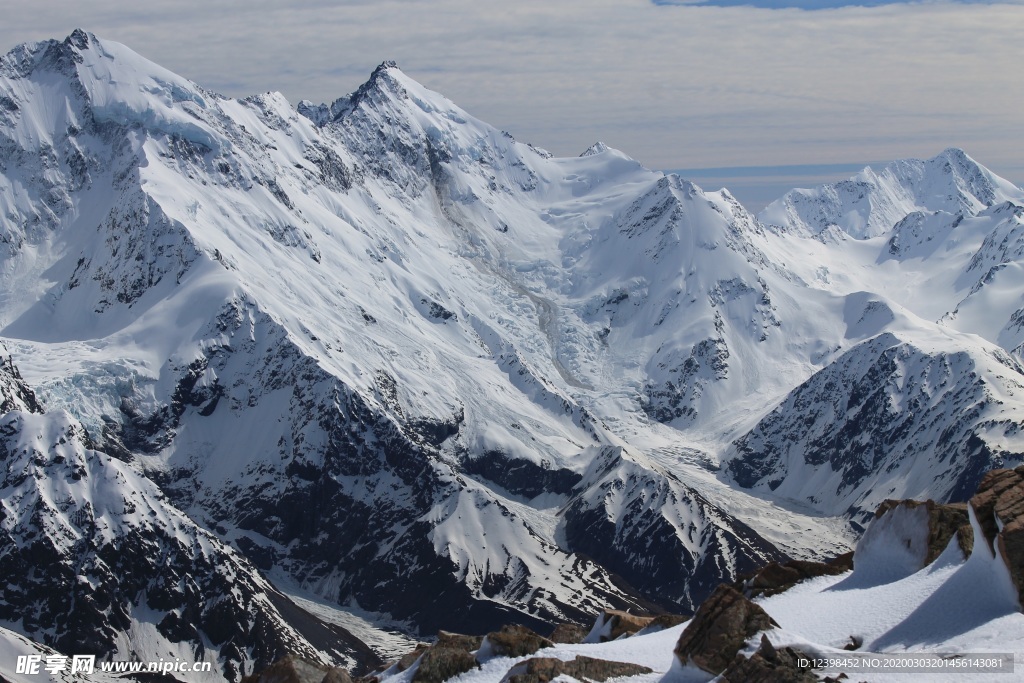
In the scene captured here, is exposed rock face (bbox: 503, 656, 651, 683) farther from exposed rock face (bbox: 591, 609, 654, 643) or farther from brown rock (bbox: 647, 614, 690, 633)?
exposed rock face (bbox: 591, 609, 654, 643)

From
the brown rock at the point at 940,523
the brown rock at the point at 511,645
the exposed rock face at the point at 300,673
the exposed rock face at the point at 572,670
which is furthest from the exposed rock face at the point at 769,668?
the exposed rock face at the point at 300,673

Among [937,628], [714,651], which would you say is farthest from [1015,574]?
[714,651]

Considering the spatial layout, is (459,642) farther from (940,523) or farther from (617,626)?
(940,523)

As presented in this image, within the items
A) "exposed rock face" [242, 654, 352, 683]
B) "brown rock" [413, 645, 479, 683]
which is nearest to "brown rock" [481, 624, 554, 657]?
"brown rock" [413, 645, 479, 683]

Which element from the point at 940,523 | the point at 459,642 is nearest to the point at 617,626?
the point at 459,642

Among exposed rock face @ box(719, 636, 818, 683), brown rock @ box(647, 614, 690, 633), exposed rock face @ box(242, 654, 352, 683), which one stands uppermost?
exposed rock face @ box(719, 636, 818, 683)

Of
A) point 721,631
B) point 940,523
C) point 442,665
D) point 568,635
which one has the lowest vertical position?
point 442,665

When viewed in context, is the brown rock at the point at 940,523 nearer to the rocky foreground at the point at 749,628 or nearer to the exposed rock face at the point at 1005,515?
the rocky foreground at the point at 749,628
